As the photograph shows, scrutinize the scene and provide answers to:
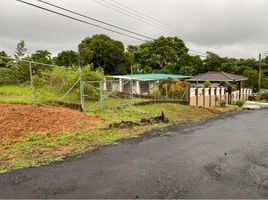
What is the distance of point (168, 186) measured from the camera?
200 inches

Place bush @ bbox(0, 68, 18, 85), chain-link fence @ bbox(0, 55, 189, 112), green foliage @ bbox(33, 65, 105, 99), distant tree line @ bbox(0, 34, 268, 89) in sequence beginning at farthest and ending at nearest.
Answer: distant tree line @ bbox(0, 34, 268, 89) → bush @ bbox(0, 68, 18, 85) → green foliage @ bbox(33, 65, 105, 99) → chain-link fence @ bbox(0, 55, 189, 112)

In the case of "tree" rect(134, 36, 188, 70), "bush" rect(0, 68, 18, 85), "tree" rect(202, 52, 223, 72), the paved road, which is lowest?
the paved road

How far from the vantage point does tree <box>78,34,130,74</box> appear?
41156 mm

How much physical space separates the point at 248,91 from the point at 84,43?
26243mm

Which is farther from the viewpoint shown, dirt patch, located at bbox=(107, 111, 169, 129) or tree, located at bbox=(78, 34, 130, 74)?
tree, located at bbox=(78, 34, 130, 74)

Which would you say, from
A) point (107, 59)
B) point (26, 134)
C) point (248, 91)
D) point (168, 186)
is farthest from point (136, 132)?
point (107, 59)

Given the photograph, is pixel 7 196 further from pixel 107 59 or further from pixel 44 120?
pixel 107 59

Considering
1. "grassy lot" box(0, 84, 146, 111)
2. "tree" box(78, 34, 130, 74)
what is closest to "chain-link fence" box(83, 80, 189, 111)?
"grassy lot" box(0, 84, 146, 111)

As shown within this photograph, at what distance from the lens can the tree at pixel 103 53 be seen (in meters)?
41.2

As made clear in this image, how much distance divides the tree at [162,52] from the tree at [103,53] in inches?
335

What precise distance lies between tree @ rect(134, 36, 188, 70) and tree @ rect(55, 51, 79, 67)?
13.8 meters

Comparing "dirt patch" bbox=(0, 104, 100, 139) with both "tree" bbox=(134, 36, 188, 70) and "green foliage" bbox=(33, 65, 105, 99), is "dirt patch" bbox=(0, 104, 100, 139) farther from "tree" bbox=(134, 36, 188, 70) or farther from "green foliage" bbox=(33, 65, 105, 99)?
"tree" bbox=(134, 36, 188, 70)

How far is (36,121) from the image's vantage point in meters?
9.84

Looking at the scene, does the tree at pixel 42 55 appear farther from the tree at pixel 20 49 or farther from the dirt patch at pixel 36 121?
the dirt patch at pixel 36 121
